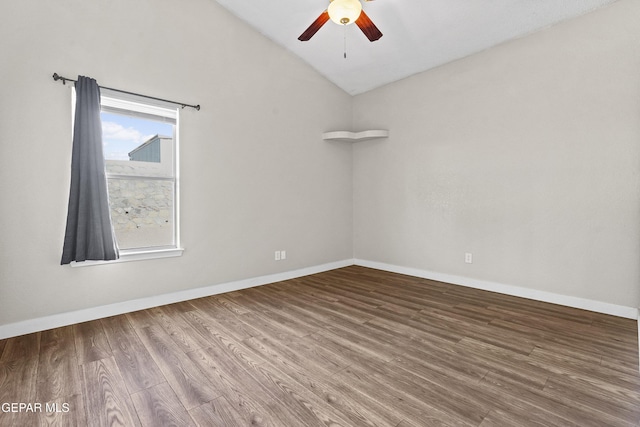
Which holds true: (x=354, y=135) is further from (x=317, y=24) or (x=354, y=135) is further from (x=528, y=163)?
(x=528, y=163)

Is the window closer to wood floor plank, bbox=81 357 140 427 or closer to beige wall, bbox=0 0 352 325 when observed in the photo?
beige wall, bbox=0 0 352 325

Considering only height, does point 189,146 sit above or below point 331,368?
above

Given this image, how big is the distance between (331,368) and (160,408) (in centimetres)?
100

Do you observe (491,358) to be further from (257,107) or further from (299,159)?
(257,107)

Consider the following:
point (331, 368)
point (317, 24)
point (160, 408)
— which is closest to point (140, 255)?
point (160, 408)

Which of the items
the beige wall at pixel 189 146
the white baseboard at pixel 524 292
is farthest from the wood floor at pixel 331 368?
the beige wall at pixel 189 146

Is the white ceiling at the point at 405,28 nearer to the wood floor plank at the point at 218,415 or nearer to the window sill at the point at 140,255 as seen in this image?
the window sill at the point at 140,255

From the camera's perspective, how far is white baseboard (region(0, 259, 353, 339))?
2.53 m

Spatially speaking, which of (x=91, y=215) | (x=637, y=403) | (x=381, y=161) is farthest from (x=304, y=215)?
(x=637, y=403)

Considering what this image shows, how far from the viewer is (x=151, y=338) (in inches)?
96.0

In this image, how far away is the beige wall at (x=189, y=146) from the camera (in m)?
2.52

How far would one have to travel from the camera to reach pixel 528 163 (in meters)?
3.46

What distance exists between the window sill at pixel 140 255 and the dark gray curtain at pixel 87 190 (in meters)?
0.12

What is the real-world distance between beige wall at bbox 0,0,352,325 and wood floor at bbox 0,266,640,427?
1.63 ft
